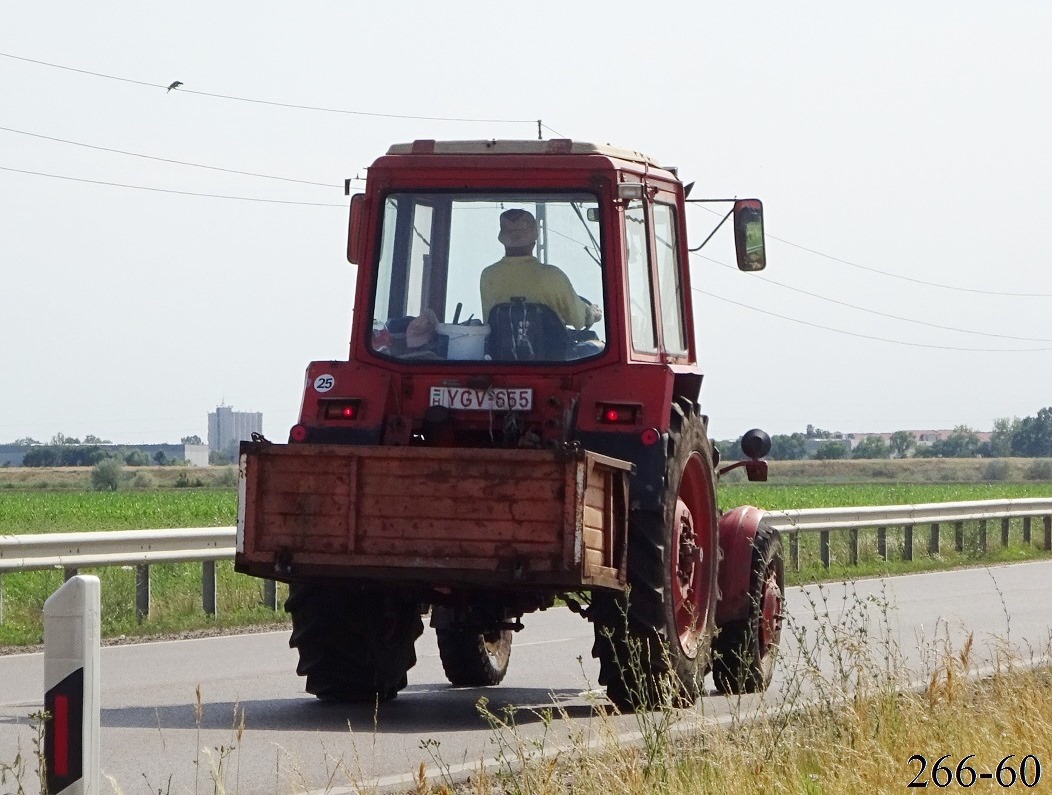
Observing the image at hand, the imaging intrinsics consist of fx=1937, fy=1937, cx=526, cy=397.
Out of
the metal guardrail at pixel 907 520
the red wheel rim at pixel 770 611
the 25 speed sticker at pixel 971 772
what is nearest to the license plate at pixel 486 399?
the red wheel rim at pixel 770 611

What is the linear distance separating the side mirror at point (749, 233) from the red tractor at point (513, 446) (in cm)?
1

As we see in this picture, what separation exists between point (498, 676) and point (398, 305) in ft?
8.68

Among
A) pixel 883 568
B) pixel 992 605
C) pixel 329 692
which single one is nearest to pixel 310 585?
pixel 329 692

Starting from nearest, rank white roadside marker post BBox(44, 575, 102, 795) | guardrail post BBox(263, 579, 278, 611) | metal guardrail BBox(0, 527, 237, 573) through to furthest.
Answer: white roadside marker post BBox(44, 575, 102, 795) < metal guardrail BBox(0, 527, 237, 573) < guardrail post BBox(263, 579, 278, 611)

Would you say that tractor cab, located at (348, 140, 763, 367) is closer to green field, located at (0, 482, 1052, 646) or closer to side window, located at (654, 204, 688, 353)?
side window, located at (654, 204, 688, 353)

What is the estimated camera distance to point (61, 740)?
4.98m

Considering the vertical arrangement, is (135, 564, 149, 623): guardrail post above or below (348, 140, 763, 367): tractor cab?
below

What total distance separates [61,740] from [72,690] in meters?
0.14

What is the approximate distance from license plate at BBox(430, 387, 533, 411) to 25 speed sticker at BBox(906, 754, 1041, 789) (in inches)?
140

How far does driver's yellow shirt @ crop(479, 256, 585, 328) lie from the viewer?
1040cm

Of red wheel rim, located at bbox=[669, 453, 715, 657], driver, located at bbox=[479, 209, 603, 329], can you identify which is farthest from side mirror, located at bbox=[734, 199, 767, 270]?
red wheel rim, located at bbox=[669, 453, 715, 657]

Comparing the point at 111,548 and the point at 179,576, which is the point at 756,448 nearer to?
the point at 111,548

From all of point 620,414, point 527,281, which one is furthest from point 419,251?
point 620,414

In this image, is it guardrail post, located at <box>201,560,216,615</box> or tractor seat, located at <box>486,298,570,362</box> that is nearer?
tractor seat, located at <box>486,298,570,362</box>
